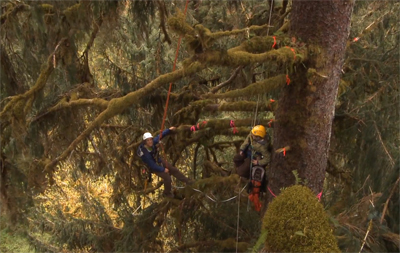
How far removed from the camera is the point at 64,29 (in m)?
4.45

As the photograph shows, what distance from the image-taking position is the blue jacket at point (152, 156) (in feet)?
16.9

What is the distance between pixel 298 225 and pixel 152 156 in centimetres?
299

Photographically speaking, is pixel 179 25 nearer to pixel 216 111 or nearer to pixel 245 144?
pixel 216 111

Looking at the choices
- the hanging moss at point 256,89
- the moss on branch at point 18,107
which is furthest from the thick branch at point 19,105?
the hanging moss at point 256,89

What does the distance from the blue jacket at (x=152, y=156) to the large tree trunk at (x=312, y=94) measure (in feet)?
5.97

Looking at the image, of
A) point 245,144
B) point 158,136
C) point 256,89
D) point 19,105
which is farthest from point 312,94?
point 19,105

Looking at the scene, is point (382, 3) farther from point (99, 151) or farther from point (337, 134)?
point (99, 151)

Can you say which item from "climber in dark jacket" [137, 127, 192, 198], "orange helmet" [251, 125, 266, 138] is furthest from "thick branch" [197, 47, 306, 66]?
"climber in dark jacket" [137, 127, 192, 198]

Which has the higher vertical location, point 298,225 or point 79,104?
point 79,104

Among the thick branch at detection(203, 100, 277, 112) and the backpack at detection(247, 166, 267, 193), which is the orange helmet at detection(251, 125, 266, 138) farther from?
the backpack at detection(247, 166, 267, 193)

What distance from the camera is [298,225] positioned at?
271 cm

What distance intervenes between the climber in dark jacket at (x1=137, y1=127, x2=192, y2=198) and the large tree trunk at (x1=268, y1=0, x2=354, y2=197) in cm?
175

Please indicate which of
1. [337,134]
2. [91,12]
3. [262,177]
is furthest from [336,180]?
[91,12]

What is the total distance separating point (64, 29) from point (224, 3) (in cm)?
282
